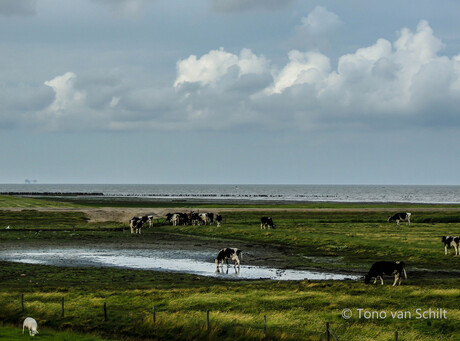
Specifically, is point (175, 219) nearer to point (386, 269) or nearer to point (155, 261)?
point (155, 261)

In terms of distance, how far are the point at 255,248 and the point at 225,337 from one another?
3045 centimetres

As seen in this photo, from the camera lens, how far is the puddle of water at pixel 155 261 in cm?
3719

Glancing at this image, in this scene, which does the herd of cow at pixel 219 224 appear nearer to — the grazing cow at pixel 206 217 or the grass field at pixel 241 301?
the grazing cow at pixel 206 217

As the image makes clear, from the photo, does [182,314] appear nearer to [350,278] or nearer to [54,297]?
[54,297]

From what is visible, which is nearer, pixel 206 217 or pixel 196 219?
pixel 206 217

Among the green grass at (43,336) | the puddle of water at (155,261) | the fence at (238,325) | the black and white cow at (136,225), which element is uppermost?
the black and white cow at (136,225)

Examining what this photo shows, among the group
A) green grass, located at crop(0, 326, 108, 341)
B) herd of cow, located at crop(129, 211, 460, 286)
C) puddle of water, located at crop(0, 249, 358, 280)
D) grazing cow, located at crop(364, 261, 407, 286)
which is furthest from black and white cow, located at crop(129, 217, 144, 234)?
green grass, located at crop(0, 326, 108, 341)

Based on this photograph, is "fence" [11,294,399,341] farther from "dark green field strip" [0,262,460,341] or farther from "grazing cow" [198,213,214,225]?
"grazing cow" [198,213,214,225]

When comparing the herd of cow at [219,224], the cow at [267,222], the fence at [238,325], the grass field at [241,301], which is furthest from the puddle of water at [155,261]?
the cow at [267,222]

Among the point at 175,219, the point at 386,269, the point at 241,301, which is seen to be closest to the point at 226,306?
the point at 241,301

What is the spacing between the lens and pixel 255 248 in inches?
2032

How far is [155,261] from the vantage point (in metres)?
43.8

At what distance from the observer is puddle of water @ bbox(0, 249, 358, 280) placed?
3719cm

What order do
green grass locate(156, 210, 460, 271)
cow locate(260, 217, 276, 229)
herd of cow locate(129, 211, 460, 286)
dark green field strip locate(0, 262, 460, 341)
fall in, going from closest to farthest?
dark green field strip locate(0, 262, 460, 341)
herd of cow locate(129, 211, 460, 286)
green grass locate(156, 210, 460, 271)
cow locate(260, 217, 276, 229)
